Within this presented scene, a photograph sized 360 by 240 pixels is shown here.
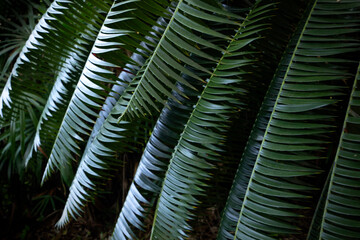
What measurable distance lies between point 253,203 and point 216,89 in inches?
8.9

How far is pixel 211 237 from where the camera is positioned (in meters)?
1.99

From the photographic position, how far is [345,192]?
443 mm

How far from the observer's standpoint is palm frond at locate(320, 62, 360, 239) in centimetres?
43

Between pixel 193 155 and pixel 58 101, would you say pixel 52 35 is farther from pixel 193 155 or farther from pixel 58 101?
pixel 193 155

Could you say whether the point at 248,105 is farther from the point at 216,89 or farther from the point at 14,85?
the point at 14,85

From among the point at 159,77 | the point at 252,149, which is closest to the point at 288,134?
the point at 252,149

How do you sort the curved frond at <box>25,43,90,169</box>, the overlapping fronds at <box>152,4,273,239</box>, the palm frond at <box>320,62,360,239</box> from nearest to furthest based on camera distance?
the palm frond at <box>320,62,360,239</box>
the overlapping fronds at <box>152,4,273,239</box>
the curved frond at <box>25,43,90,169</box>

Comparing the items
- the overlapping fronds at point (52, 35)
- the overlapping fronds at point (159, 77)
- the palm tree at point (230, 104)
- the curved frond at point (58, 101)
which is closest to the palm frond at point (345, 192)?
the palm tree at point (230, 104)

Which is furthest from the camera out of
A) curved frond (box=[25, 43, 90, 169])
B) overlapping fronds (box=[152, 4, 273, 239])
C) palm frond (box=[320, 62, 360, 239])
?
curved frond (box=[25, 43, 90, 169])

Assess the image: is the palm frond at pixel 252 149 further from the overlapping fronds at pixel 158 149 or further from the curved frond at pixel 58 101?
the curved frond at pixel 58 101

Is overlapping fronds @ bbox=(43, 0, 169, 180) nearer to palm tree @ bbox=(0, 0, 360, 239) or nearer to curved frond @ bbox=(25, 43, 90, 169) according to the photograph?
palm tree @ bbox=(0, 0, 360, 239)

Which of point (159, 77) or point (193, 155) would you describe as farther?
point (193, 155)

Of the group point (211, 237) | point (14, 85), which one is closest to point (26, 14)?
point (14, 85)

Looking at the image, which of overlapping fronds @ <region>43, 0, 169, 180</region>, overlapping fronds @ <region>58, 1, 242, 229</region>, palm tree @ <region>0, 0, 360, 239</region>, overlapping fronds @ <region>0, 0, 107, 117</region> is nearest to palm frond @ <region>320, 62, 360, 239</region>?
palm tree @ <region>0, 0, 360, 239</region>
